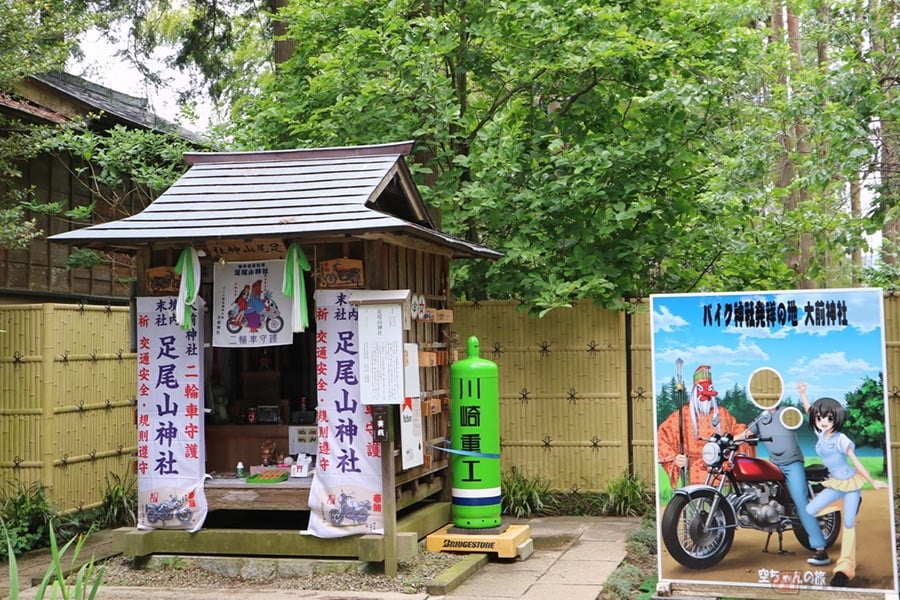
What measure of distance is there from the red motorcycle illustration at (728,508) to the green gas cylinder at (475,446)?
2.20m

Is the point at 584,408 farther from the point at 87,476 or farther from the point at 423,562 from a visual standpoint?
the point at 87,476

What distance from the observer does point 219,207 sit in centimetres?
880

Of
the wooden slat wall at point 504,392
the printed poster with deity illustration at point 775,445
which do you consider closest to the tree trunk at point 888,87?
the wooden slat wall at point 504,392

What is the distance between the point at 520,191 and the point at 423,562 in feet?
16.7

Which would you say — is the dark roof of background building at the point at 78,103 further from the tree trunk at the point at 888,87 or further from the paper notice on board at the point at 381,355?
the tree trunk at the point at 888,87

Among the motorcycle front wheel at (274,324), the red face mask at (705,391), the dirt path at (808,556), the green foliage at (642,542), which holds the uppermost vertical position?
the motorcycle front wheel at (274,324)

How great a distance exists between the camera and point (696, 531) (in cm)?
744

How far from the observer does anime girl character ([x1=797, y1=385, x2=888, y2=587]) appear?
703 centimetres

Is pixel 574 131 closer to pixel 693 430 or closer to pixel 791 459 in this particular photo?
pixel 693 430

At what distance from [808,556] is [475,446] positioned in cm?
326

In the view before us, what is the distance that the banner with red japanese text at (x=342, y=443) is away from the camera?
8352 millimetres

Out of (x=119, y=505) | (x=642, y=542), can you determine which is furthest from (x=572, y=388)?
(x=119, y=505)

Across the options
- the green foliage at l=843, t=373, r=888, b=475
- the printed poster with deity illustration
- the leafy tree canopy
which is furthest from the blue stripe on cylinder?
the green foliage at l=843, t=373, r=888, b=475

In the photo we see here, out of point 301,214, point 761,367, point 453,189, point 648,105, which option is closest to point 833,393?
point 761,367
